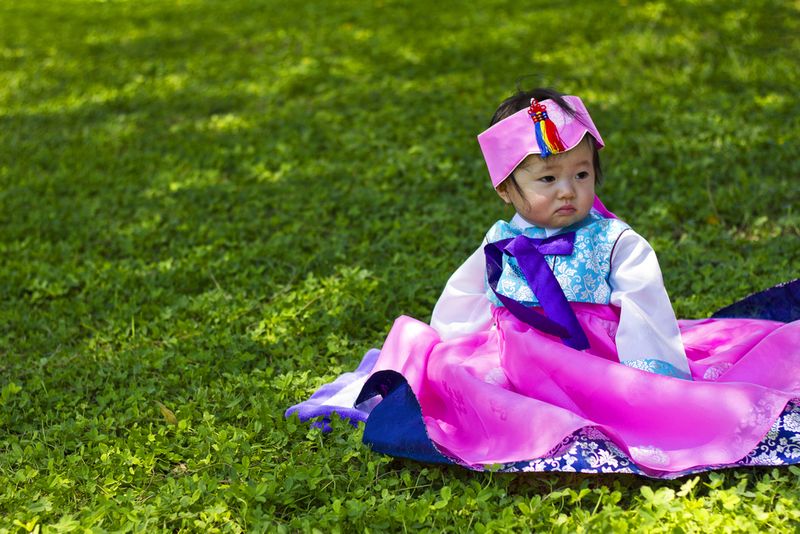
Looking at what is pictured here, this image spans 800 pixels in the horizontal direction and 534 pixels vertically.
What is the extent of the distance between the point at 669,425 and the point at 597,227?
86cm

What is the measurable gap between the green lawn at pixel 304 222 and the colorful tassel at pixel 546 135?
1.24 meters

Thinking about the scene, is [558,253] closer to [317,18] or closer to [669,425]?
[669,425]

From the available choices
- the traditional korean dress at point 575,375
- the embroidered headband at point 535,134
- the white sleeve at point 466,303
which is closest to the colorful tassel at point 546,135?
the embroidered headband at point 535,134

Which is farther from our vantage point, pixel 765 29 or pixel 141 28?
pixel 141 28

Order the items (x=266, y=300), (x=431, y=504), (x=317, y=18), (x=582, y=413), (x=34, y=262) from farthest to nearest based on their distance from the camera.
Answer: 1. (x=317, y=18)
2. (x=34, y=262)
3. (x=266, y=300)
4. (x=582, y=413)
5. (x=431, y=504)

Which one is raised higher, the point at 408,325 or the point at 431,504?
the point at 408,325

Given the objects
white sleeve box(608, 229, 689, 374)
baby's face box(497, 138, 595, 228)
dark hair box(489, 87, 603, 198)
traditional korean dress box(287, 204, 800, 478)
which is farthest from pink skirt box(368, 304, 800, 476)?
dark hair box(489, 87, 603, 198)

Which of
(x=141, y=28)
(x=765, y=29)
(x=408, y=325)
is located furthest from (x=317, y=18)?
(x=408, y=325)

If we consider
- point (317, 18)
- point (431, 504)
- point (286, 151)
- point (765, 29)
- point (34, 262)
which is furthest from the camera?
point (317, 18)

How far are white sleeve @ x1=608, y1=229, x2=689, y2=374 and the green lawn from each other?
20.2 inches

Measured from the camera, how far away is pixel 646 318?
142 inches

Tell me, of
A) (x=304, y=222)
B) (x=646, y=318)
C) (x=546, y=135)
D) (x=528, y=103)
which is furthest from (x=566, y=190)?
(x=304, y=222)

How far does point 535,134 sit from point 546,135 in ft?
0.17

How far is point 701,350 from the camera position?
4.07 m
